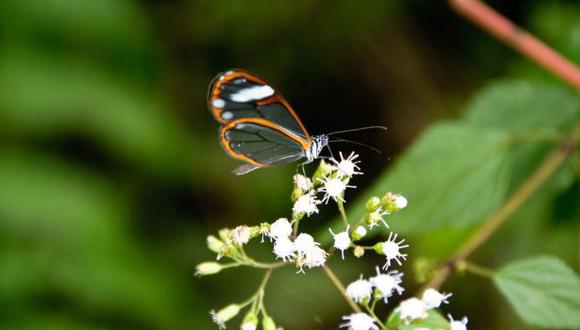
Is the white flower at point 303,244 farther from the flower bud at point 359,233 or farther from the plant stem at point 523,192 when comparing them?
the plant stem at point 523,192

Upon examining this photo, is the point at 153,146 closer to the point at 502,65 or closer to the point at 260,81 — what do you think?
the point at 260,81

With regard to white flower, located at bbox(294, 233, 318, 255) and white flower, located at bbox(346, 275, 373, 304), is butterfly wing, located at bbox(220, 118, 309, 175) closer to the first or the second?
white flower, located at bbox(294, 233, 318, 255)

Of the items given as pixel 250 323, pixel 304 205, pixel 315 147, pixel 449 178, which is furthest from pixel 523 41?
pixel 250 323

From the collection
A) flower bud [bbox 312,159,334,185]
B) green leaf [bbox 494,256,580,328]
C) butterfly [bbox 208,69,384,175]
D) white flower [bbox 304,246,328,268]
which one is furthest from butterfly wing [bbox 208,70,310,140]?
green leaf [bbox 494,256,580,328]

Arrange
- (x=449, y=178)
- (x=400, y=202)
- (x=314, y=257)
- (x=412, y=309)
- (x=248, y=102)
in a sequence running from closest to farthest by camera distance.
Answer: (x=412, y=309) < (x=314, y=257) < (x=400, y=202) < (x=248, y=102) < (x=449, y=178)

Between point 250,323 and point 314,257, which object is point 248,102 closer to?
point 314,257

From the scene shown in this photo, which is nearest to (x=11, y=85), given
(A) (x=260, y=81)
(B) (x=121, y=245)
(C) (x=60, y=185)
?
(C) (x=60, y=185)
